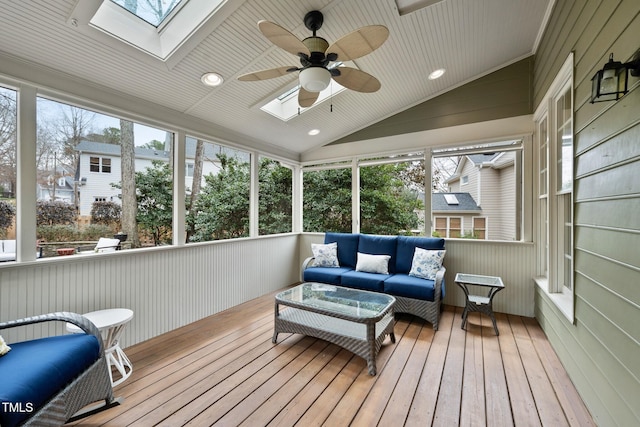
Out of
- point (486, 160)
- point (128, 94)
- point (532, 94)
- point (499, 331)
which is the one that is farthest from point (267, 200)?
point (532, 94)

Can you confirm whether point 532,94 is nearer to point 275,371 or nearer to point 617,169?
point 617,169

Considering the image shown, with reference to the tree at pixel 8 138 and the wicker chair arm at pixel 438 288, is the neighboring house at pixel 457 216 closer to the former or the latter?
the wicker chair arm at pixel 438 288

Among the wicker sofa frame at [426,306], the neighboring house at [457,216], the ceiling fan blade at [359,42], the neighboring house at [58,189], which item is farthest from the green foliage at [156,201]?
the neighboring house at [457,216]

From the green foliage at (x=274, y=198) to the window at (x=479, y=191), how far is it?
2670mm

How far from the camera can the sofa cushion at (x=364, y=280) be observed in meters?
3.59

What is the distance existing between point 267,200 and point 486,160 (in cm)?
352

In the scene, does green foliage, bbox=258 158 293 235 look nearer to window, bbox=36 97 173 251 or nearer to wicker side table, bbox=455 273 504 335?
window, bbox=36 97 173 251

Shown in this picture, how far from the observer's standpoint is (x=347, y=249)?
449 centimetres

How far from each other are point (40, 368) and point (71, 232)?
57.3 inches

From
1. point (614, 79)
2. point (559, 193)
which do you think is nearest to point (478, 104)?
point (559, 193)

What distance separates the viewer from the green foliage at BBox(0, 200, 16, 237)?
213 centimetres

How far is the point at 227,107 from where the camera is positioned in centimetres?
Result: 338

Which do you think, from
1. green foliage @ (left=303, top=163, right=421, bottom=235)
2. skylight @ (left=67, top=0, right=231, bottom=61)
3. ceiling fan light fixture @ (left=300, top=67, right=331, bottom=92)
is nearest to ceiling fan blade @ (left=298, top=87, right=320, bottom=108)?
ceiling fan light fixture @ (left=300, top=67, right=331, bottom=92)

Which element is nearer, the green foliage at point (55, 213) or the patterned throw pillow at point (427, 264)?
the green foliage at point (55, 213)
